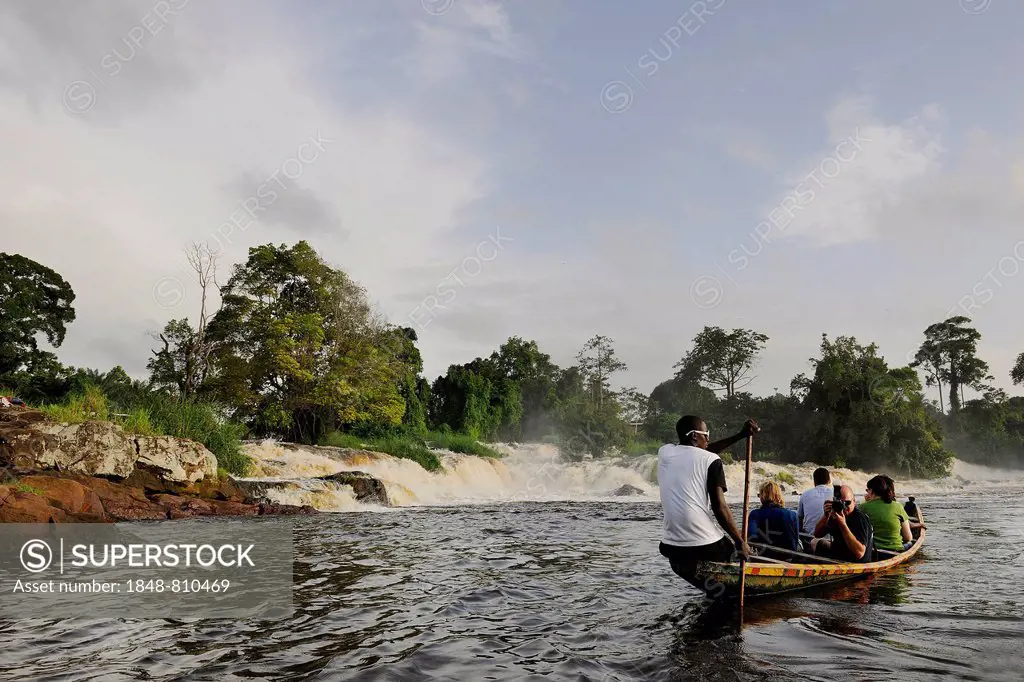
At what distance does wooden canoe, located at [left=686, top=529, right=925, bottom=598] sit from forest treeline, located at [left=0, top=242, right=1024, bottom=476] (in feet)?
54.6

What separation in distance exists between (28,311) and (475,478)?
76.6ft

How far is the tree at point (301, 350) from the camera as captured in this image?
1244 inches

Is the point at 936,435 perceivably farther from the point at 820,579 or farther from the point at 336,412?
the point at 820,579

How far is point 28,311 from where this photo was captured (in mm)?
32156

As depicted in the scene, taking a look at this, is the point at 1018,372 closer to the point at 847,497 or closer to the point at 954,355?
the point at 954,355

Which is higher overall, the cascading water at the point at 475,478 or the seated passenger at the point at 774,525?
the seated passenger at the point at 774,525

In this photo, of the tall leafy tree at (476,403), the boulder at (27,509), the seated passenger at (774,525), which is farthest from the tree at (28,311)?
the seated passenger at (774,525)

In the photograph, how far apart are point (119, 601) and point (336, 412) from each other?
1163 inches

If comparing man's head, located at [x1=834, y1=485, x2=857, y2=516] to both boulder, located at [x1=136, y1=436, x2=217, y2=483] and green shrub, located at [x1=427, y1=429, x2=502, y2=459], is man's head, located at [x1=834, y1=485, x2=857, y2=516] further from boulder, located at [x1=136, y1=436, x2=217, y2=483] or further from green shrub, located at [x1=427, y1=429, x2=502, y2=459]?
green shrub, located at [x1=427, y1=429, x2=502, y2=459]

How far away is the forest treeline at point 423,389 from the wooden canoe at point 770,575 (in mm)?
16637

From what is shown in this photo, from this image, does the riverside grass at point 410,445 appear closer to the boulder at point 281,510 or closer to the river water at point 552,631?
the boulder at point 281,510

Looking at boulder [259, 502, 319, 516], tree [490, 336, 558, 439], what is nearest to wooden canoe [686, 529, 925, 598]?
boulder [259, 502, 319, 516]

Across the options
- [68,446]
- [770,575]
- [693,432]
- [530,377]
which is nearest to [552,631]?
[693,432]

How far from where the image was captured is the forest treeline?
101 ft
